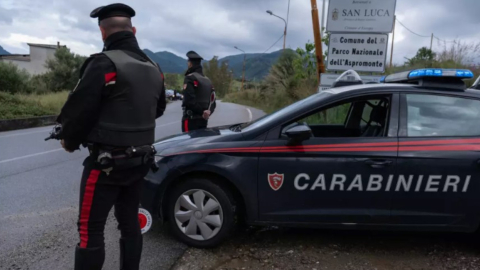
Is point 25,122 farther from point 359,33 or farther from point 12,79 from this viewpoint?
point 359,33

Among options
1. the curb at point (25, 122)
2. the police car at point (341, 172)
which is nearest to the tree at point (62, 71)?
the curb at point (25, 122)

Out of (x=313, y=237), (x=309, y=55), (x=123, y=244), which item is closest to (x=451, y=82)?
(x=313, y=237)

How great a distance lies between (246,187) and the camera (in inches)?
130

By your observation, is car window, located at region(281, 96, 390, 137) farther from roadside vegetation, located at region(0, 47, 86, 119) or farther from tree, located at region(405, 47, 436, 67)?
tree, located at region(405, 47, 436, 67)

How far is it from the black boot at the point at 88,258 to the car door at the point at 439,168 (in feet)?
7.67

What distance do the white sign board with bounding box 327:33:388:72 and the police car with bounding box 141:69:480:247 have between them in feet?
17.2

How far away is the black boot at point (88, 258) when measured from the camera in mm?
2283

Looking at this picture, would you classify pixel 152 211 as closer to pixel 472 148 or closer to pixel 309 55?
pixel 472 148

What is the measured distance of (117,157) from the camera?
2262 mm

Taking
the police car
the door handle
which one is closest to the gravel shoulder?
the police car

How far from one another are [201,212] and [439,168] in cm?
202

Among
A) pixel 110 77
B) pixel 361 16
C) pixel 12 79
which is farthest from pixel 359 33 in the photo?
pixel 12 79

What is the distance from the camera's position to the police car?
10.5 feet

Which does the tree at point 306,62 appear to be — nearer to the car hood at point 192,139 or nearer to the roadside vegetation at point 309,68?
the roadside vegetation at point 309,68
